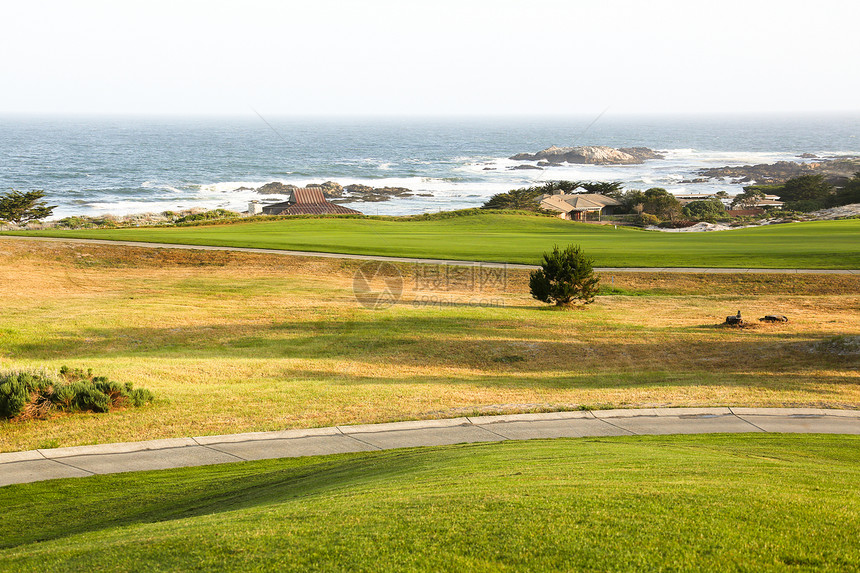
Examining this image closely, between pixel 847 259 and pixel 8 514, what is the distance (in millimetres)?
36060

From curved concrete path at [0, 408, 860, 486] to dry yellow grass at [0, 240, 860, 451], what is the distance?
0.57 meters

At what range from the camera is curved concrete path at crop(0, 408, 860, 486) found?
39.7 ft

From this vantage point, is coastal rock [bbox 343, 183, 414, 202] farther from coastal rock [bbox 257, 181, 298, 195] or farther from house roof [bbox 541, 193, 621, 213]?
house roof [bbox 541, 193, 621, 213]

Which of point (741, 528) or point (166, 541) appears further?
point (166, 541)

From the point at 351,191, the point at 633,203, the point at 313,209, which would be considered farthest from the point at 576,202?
the point at 351,191

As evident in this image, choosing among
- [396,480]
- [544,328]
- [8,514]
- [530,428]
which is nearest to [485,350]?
[544,328]

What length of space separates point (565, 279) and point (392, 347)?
8375mm

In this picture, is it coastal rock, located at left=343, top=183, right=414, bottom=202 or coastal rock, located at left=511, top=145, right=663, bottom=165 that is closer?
coastal rock, located at left=343, top=183, right=414, bottom=202

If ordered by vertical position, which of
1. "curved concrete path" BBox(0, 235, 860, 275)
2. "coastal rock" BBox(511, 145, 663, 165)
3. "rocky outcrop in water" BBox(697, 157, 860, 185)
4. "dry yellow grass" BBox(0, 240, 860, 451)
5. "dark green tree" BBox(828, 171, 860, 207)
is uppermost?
"coastal rock" BBox(511, 145, 663, 165)

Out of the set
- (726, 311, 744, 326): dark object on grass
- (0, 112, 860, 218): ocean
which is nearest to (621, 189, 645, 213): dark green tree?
(0, 112, 860, 218): ocean

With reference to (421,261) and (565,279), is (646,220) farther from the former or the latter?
(565,279)

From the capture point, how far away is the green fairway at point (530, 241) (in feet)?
115

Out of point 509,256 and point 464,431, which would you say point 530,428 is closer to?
point 464,431

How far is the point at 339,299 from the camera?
2700 cm
